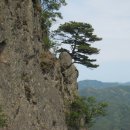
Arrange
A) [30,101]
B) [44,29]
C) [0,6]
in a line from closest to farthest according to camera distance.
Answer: [0,6] → [30,101] → [44,29]

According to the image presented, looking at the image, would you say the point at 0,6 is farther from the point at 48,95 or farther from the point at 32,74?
the point at 48,95

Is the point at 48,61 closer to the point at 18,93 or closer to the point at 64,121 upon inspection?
the point at 64,121

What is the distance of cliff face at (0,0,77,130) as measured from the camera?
33594 mm

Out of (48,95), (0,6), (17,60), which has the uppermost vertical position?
(0,6)

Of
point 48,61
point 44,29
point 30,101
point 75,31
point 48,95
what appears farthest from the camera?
point 75,31

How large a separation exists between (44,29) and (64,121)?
38.0 feet

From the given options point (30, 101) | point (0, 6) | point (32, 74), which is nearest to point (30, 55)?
point (32, 74)

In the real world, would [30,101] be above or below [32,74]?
below

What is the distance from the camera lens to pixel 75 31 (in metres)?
59.2

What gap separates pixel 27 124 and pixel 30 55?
6.61m

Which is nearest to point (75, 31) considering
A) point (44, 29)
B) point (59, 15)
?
point (59, 15)

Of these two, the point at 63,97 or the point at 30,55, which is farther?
the point at 63,97

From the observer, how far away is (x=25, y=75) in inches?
1478

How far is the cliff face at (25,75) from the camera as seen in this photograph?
33.6 m
